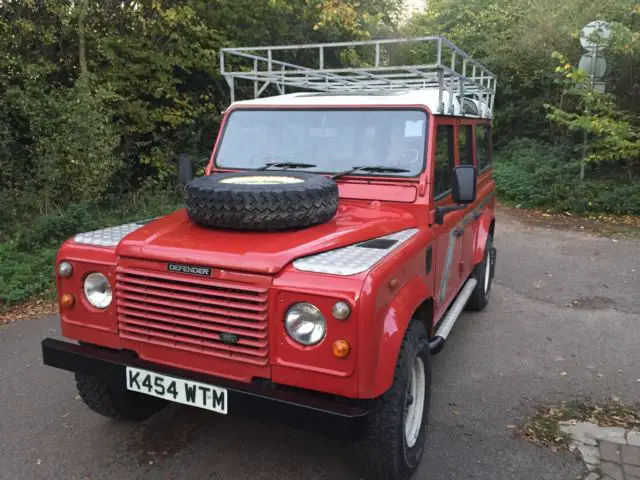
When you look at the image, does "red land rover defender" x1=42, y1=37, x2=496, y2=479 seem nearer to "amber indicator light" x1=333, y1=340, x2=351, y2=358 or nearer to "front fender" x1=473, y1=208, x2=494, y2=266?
"amber indicator light" x1=333, y1=340, x2=351, y2=358

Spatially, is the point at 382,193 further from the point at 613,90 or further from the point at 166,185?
the point at 613,90

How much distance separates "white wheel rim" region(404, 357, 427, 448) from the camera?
9.57 feet

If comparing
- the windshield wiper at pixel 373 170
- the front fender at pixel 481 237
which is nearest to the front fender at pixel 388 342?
the windshield wiper at pixel 373 170

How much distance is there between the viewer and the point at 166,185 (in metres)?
10.0

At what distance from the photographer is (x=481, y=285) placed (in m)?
5.46

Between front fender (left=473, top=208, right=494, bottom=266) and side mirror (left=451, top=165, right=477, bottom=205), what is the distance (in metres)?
1.80

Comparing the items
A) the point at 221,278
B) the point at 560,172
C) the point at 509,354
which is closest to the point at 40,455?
the point at 221,278

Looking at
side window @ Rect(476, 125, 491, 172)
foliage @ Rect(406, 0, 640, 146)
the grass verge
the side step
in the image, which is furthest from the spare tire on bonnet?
foliage @ Rect(406, 0, 640, 146)

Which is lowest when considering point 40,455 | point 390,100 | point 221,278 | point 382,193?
point 40,455

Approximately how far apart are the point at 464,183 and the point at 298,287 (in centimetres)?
149

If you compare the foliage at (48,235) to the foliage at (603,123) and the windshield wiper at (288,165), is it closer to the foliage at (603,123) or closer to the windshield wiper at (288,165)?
the windshield wiper at (288,165)

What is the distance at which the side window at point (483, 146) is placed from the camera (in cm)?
519

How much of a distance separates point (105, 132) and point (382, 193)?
5843 mm

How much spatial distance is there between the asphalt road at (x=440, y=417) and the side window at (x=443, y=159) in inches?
57.4
